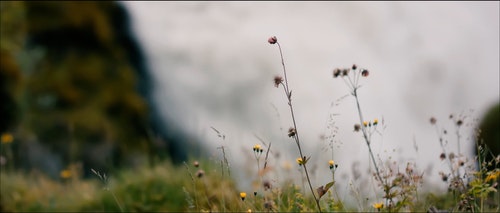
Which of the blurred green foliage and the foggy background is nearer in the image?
the foggy background

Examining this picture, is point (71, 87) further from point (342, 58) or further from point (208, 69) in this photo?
point (342, 58)

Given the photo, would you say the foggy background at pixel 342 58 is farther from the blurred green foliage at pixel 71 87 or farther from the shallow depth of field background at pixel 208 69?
the blurred green foliage at pixel 71 87

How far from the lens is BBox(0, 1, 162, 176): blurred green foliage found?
12008 millimetres

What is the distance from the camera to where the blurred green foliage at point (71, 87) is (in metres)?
12.0

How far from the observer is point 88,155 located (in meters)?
12.0

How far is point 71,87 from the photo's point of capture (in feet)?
41.5

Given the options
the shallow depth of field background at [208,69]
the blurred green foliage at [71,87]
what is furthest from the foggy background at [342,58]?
the blurred green foliage at [71,87]

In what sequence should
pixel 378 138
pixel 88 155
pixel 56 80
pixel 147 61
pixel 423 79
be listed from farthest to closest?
pixel 147 61, pixel 56 80, pixel 88 155, pixel 423 79, pixel 378 138

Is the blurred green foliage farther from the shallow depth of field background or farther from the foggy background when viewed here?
Answer: the foggy background

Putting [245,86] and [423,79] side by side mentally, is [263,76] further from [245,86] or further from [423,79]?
[423,79]

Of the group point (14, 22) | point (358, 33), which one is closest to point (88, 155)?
point (14, 22)

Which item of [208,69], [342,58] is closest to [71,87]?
[208,69]

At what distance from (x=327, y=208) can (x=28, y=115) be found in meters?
9.94

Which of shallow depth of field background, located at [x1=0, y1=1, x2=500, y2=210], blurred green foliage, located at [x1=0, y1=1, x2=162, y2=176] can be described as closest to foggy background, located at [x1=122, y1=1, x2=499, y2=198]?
shallow depth of field background, located at [x1=0, y1=1, x2=500, y2=210]
